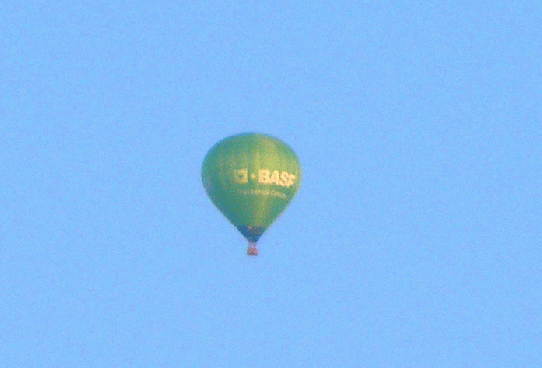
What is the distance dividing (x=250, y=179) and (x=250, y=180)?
0.18ft

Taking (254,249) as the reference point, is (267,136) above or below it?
above

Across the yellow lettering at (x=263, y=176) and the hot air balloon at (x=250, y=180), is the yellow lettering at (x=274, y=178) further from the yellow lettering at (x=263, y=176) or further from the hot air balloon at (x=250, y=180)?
the yellow lettering at (x=263, y=176)

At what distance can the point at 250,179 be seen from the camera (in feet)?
320

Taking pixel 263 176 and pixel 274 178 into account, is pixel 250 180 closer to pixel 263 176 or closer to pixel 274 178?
pixel 263 176

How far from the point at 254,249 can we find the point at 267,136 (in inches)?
251

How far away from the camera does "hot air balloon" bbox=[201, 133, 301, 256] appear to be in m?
97.6

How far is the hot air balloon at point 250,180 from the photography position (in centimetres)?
9756

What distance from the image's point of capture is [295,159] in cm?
10000

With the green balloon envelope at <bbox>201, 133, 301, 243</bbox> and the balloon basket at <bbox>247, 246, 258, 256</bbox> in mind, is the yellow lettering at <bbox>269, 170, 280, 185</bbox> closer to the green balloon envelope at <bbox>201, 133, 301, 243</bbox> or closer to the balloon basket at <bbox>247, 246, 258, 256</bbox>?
the green balloon envelope at <bbox>201, 133, 301, 243</bbox>

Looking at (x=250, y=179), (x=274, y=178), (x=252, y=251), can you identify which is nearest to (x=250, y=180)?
(x=250, y=179)

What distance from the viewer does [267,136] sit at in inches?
3910

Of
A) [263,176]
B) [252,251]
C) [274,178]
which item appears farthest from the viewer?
[252,251]

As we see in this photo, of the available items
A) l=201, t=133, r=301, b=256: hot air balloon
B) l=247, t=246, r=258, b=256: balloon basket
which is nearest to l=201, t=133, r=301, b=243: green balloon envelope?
l=201, t=133, r=301, b=256: hot air balloon

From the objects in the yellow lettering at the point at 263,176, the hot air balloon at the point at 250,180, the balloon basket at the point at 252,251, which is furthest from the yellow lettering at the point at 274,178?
the balloon basket at the point at 252,251
